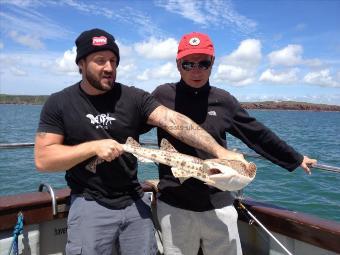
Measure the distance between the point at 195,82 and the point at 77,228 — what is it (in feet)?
6.14

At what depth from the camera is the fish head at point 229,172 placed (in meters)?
3.37

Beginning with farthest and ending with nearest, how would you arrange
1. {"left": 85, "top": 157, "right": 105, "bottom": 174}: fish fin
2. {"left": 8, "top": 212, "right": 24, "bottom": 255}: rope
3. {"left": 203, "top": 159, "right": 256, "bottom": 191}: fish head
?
{"left": 8, "top": 212, "right": 24, "bottom": 255}: rope
{"left": 85, "top": 157, "right": 105, "bottom": 174}: fish fin
{"left": 203, "top": 159, "right": 256, "bottom": 191}: fish head

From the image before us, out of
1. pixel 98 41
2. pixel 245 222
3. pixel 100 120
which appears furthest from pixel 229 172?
pixel 245 222

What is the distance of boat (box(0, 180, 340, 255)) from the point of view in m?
4.05

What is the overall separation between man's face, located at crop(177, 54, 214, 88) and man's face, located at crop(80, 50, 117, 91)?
32.4 inches

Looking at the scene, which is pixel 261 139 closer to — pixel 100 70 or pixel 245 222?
pixel 245 222

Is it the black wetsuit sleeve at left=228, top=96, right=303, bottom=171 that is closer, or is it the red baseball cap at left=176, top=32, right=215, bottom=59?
the red baseball cap at left=176, top=32, right=215, bottom=59

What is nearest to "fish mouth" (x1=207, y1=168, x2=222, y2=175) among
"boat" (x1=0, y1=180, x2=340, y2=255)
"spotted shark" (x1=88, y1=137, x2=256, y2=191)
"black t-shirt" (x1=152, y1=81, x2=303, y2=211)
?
"spotted shark" (x1=88, y1=137, x2=256, y2=191)

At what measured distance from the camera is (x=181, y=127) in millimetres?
3977

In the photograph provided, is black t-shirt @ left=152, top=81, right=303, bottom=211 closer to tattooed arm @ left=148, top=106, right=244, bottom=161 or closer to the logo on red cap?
tattooed arm @ left=148, top=106, right=244, bottom=161

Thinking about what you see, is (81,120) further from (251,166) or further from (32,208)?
(251,166)

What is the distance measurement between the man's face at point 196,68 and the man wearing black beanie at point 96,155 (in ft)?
1.76

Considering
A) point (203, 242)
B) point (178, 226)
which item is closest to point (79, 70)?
point (178, 226)

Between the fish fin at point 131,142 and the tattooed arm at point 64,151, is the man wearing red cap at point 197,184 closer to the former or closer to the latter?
the fish fin at point 131,142
